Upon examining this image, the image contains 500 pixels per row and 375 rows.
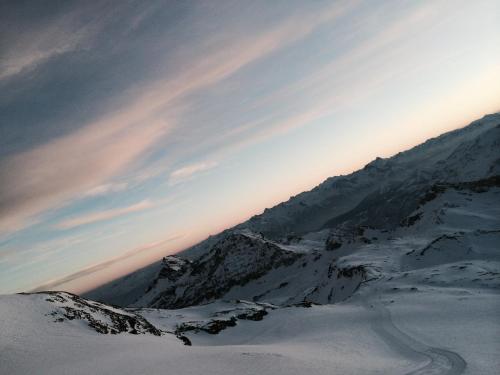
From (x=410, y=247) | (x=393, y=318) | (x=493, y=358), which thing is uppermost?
(x=493, y=358)

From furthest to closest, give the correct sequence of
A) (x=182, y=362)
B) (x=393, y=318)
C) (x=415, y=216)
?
(x=415, y=216) → (x=393, y=318) → (x=182, y=362)

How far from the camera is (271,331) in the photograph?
4966 cm

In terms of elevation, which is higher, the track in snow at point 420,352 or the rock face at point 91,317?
the rock face at point 91,317

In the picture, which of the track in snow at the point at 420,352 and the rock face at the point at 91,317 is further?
the rock face at the point at 91,317

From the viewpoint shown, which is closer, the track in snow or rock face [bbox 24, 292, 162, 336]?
the track in snow

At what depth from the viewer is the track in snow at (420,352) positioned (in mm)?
20375

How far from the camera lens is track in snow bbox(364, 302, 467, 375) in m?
20.4

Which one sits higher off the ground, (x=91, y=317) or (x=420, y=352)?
(x=91, y=317)

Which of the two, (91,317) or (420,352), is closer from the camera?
(420,352)

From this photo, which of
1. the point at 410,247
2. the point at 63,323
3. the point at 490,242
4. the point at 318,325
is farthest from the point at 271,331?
the point at 410,247

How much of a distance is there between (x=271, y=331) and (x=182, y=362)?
3221 centimetres

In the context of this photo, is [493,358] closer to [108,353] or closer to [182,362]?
[182,362]

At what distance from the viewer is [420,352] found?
25891 mm

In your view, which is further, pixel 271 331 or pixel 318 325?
pixel 271 331
